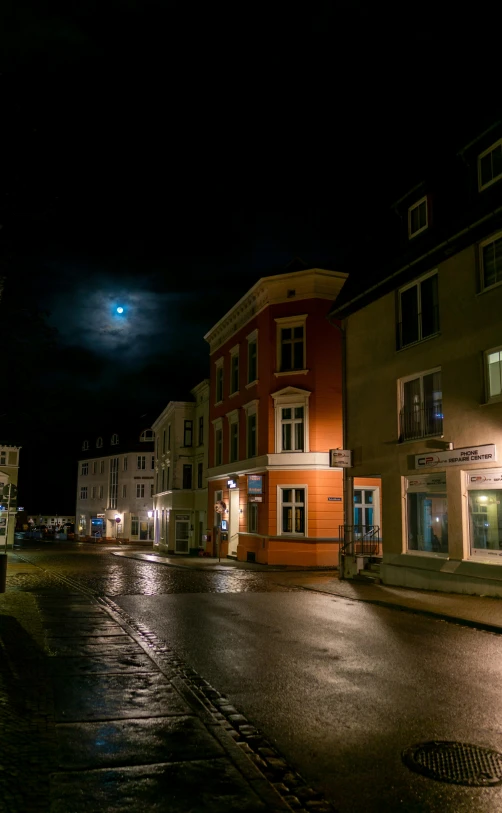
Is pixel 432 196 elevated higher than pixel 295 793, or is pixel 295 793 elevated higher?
pixel 432 196

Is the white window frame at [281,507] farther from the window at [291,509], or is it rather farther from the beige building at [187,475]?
the beige building at [187,475]

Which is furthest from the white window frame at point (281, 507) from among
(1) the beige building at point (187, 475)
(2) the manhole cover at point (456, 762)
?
(2) the manhole cover at point (456, 762)

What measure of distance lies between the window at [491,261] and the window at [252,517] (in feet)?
55.6

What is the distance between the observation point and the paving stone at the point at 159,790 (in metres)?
4.34

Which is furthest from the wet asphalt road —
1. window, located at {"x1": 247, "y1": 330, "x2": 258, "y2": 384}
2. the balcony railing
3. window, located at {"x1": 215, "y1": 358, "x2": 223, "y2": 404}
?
window, located at {"x1": 215, "y1": 358, "x2": 223, "y2": 404}

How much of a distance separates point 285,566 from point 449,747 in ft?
73.6

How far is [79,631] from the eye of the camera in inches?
441

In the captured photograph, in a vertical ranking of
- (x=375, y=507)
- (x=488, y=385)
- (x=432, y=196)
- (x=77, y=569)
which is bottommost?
(x=77, y=569)

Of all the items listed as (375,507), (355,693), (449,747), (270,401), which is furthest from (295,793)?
(270,401)

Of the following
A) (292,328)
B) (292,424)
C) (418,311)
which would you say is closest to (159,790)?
(418,311)

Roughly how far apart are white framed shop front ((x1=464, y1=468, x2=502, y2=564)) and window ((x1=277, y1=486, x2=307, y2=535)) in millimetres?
12588

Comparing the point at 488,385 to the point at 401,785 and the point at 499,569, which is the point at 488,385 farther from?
the point at 401,785

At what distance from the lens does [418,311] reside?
19.1 m

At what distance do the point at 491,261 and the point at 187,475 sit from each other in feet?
105
